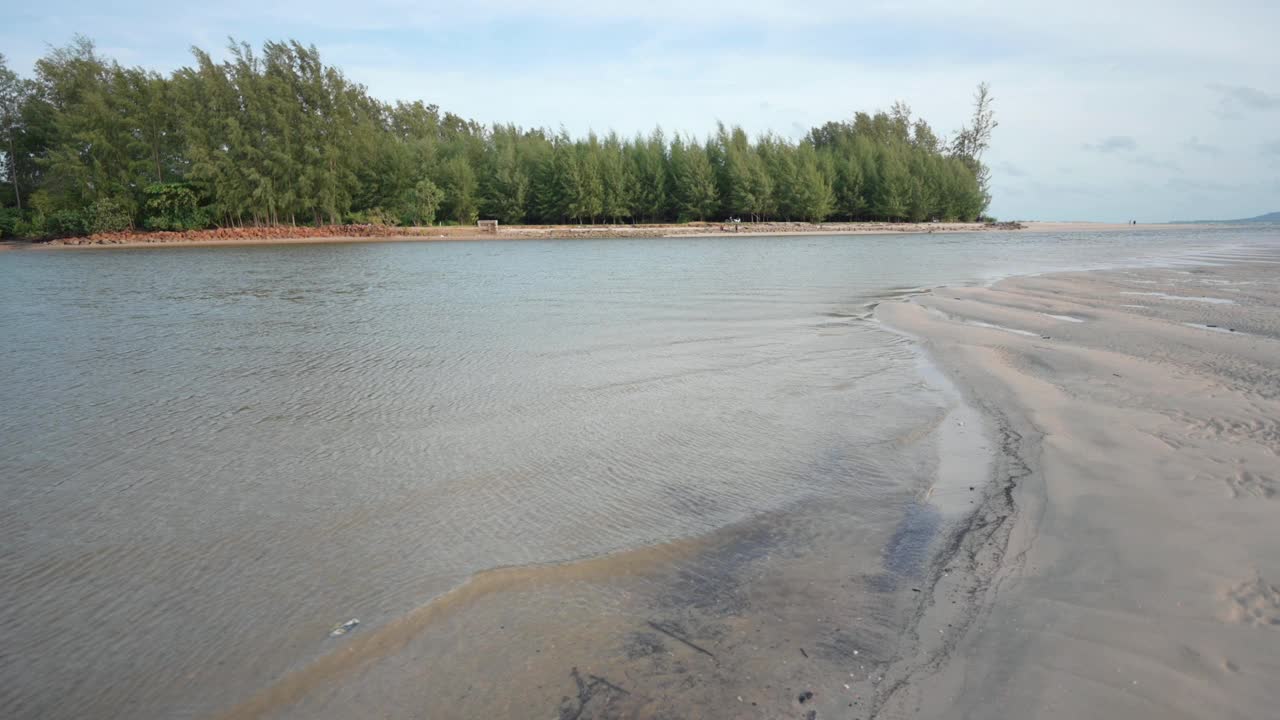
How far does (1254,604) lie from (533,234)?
46240 mm

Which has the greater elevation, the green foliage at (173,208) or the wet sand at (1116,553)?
the green foliage at (173,208)

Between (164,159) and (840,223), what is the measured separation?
162ft

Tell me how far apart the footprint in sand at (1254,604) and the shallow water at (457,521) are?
108 cm

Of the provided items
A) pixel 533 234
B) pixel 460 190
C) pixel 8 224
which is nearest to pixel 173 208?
pixel 8 224

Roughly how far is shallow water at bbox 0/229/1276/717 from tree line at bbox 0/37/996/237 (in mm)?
37815

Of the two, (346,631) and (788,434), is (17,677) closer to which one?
(346,631)

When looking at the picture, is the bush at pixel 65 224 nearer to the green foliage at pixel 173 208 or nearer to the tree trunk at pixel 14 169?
the green foliage at pixel 173 208

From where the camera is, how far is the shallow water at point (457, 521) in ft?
7.60

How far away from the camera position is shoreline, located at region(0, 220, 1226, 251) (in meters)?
36.8

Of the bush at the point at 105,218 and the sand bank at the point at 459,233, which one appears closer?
the sand bank at the point at 459,233

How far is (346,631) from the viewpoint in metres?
2.56

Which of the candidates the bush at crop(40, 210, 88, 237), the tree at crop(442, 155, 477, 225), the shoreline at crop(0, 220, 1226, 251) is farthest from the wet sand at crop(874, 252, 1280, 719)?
the bush at crop(40, 210, 88, 237)

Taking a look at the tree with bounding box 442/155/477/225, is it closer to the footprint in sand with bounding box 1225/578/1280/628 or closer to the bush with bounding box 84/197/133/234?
the bush with bounding box 84/197/133/234

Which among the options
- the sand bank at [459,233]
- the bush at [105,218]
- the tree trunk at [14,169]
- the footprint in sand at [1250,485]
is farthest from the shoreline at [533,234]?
the footprint in sand at [1250,485]
